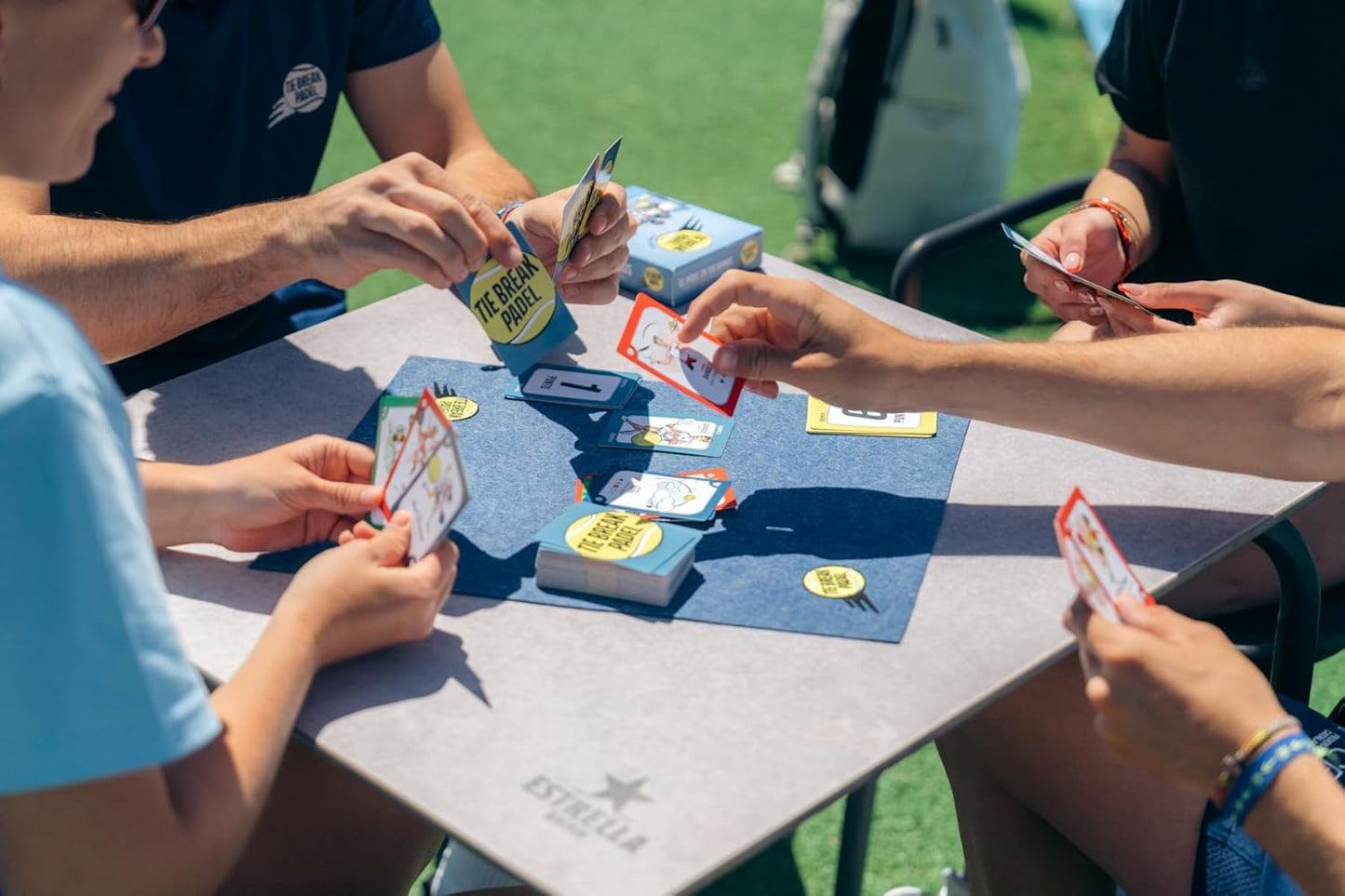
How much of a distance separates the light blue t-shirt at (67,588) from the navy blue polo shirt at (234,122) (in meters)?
1.06

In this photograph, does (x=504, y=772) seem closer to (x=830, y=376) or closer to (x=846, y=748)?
(x=846, y=748)

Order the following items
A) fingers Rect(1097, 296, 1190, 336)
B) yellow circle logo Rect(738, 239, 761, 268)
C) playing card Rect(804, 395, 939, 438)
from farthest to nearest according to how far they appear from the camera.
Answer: yellow circle logo Rect(738, 239, 761, 268)
fingers Rect(1097, 296, 1190, 336)
playing card Rect(804, 395, 939, 438)

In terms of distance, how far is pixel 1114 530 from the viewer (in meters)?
1.49

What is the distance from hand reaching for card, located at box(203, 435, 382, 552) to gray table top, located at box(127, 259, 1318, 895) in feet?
0.14

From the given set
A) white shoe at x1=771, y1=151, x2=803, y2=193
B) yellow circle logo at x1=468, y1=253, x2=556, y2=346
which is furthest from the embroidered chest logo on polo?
white shoe at x1=771, y1=151, x2=803, y2=193

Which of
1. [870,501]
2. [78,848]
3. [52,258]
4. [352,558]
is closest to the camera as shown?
[78,848]

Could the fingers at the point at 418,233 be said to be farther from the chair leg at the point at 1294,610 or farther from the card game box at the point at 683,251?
the chair leg at the point at 1294,610

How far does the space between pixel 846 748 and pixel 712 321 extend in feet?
1.91

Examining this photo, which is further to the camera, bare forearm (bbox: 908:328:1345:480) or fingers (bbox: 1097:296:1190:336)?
fingers (bbox: 1097:296:1190:336)

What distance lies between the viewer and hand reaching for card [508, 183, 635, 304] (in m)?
1.76

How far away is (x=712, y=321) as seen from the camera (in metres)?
1.58

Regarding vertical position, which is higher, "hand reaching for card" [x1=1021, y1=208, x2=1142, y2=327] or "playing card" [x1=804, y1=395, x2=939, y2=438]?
"hand reaching for card" [x1=1021, y1=208, x2=1142, y2=327]

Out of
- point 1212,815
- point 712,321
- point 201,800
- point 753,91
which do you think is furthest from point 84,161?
point 753,91

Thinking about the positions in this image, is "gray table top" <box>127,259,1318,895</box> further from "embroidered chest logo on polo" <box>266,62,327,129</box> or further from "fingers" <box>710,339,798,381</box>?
"embroidered chest logo on polo" <box>266,62,327,129</box>
